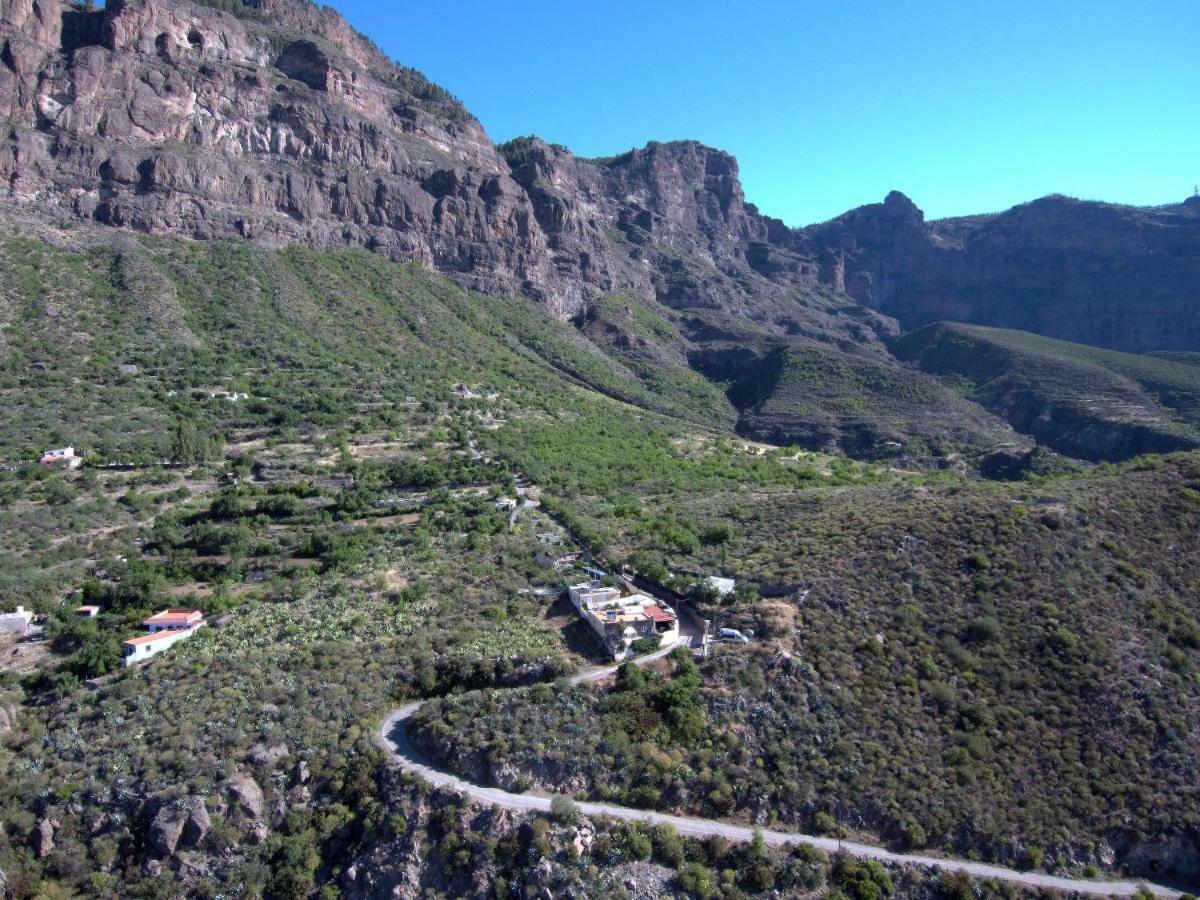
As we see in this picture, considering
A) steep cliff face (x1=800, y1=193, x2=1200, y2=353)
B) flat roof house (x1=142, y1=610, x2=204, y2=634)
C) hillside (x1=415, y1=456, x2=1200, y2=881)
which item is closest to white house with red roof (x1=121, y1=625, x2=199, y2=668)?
flat roof house (x1=142, y1=610, x2=204, y2=634)

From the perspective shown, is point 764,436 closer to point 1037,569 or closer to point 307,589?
point 1037,569

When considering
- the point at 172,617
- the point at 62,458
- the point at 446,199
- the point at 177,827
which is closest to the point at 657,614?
the point at 177,827

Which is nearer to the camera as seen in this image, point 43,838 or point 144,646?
point 43,838

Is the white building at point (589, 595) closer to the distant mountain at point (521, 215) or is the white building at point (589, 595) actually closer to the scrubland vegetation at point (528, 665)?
the scrubland vegetation at point (528, 665)

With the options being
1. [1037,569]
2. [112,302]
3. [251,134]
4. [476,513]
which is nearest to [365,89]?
[251,134]

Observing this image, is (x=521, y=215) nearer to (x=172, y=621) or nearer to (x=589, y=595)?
(x=589, y=595)

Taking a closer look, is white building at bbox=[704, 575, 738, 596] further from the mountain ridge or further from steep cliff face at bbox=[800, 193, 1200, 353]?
steep cliff face at bbox=[800, 193, 1200, 353]
